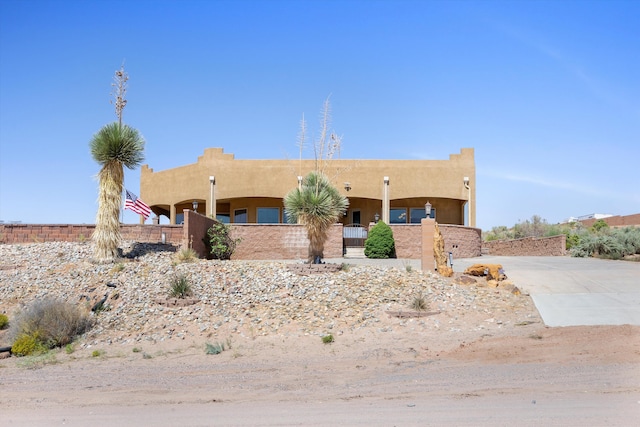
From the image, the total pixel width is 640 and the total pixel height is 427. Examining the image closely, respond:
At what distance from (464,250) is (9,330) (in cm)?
2053

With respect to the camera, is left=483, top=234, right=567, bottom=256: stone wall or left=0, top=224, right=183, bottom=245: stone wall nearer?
left=0, top=224, right=183, bottom=245: stone wall

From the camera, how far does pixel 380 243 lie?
26.8 metres

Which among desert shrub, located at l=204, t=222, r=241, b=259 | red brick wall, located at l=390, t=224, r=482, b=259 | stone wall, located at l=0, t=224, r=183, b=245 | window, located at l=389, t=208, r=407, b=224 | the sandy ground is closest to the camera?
the sandy ground

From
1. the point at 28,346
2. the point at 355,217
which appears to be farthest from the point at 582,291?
the point at 355,217

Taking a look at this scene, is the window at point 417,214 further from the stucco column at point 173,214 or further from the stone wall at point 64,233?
the stone wall at point 64,233

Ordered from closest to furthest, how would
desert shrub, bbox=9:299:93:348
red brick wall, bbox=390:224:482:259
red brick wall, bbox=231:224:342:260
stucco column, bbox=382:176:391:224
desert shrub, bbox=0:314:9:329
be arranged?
desert shrub, bbox=9:299:93:348 < desert shrub, bbox=0:314:9:329 < red brick wall, bbox=231:224:342:260 < red brick wall, bbox=390:224:482:259 < stucco column, bbox=382:176:391:224

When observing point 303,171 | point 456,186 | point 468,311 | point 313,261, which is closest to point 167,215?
point 303,171

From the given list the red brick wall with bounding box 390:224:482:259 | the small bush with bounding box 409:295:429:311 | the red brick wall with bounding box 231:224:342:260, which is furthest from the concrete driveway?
the red brick wall with bounding box 231:224:342:260

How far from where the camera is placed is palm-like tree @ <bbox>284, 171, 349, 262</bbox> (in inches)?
710

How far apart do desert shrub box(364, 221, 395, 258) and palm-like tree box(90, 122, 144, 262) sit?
436 inches

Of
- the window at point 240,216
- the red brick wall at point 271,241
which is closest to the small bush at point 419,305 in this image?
the red brick wall at point 271,241

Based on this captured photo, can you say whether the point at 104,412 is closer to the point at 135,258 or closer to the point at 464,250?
the point at 135,258

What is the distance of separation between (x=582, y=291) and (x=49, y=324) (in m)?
13.9

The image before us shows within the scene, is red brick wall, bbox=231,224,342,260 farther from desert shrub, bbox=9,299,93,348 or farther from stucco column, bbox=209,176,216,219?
desert shrub, bbox=9,299,93,348
